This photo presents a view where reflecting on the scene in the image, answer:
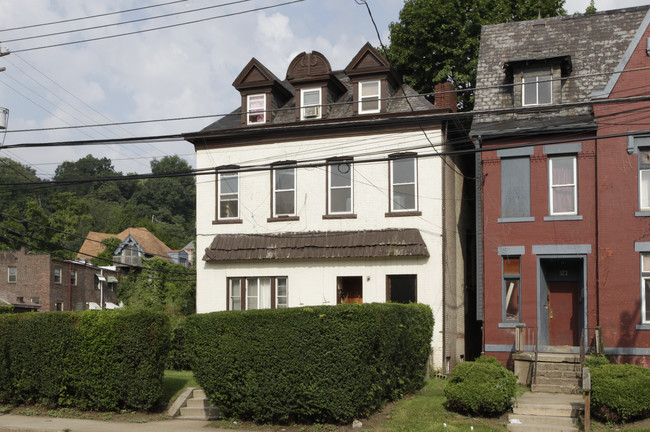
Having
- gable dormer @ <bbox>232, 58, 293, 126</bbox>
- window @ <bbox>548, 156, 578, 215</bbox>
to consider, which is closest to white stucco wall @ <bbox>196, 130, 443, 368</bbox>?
gable dormer @ <bbox>232, 58, 293, 126</bbox>

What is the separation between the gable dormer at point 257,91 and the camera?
26.1m

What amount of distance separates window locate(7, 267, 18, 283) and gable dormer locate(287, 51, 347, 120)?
38.4 m

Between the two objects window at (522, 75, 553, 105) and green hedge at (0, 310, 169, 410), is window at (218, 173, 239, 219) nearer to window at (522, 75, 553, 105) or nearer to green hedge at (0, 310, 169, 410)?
green hedge at (0, 310, 169, 410)

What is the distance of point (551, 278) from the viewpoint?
871 inches

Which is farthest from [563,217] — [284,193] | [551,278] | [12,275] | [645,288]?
[12,275]

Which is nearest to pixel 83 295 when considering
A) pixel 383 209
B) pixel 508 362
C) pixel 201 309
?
pixel 201 309

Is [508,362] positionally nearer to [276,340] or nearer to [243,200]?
[276,340]

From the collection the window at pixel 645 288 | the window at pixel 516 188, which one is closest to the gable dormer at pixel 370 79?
the window at pixel 516 188

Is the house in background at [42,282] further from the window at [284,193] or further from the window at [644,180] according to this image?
the window at [644,180]

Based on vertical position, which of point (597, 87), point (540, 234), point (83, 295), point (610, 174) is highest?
point (597, 87)

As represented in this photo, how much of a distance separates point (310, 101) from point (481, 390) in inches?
539

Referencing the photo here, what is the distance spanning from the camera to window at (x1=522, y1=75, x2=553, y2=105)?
901 inches

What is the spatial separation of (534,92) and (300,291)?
413 inches

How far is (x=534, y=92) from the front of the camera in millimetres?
23047
